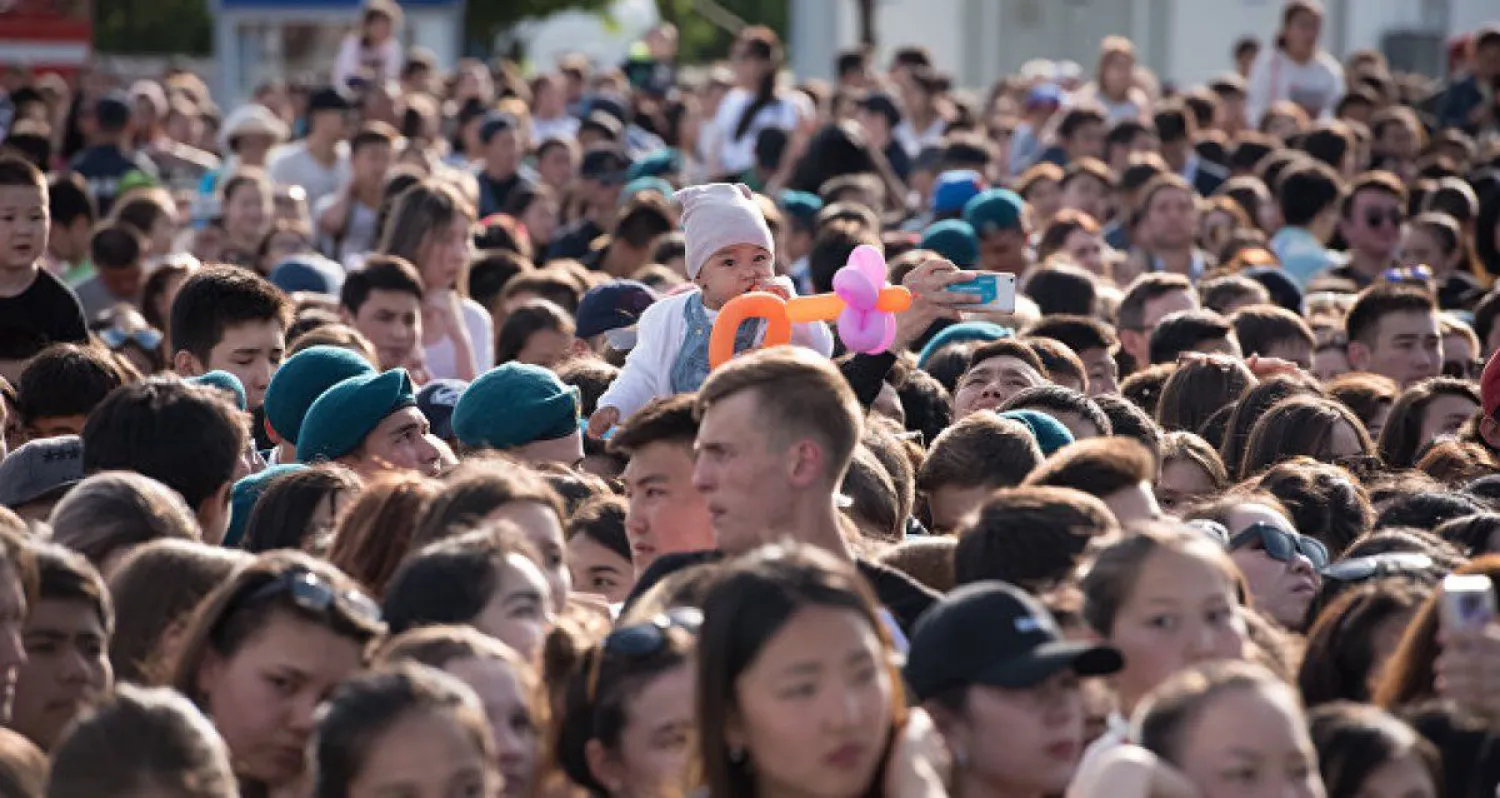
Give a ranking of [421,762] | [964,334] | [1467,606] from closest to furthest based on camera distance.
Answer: [421,762]
[1467,606]
[964,334]

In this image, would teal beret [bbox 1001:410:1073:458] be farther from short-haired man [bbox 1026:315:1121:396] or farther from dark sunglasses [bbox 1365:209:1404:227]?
dark sunglasses [bbox 1365:209:1404:227]

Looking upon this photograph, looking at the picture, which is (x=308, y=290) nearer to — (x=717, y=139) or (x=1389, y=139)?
(x=717, y=139)

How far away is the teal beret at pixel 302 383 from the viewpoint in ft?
25.0

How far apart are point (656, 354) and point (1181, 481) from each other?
60.6 inches

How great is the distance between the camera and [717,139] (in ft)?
59.9

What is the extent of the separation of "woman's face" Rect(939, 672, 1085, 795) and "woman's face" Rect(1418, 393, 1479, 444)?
174 inches

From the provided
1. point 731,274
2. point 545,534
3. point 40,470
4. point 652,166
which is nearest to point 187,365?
point 40,470

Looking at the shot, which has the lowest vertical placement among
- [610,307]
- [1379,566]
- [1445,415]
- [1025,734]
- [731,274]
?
[1445,415]

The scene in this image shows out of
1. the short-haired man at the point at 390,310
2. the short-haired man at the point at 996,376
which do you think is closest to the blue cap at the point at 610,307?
the short-haired man at the point at 390,310

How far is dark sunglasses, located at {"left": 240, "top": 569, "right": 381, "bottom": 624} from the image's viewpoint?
4.72 m

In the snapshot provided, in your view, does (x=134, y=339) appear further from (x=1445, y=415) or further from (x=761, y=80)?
(x=761, y=80)

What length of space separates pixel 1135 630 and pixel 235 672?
163cm

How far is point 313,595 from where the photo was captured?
15.5 feet

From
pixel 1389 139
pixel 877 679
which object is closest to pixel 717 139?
pixel 1389 139
